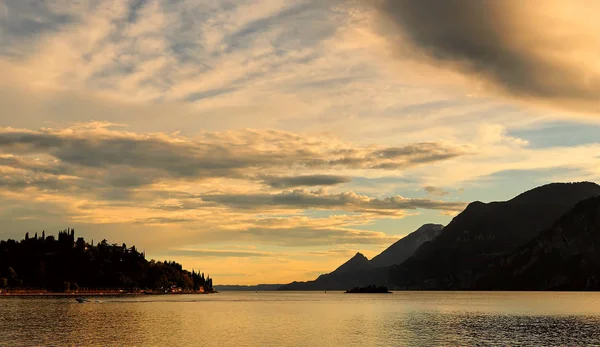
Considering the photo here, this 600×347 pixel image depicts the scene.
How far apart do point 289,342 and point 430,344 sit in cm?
2826

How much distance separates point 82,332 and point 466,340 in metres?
87.0

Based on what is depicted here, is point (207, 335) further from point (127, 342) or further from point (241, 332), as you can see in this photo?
point (127, 342)

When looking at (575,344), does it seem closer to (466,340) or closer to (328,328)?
(466,340)

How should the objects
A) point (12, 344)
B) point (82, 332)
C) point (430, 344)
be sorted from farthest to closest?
point (82, 332)
point (430, 344)
point (12, 344)

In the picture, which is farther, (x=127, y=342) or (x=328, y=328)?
(x=328, y=328)

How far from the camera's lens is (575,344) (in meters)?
119

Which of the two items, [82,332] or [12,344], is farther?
[82,332]

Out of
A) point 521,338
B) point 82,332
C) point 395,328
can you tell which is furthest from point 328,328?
point 82,332

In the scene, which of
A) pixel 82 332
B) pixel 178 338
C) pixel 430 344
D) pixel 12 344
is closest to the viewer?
pixel 12 344

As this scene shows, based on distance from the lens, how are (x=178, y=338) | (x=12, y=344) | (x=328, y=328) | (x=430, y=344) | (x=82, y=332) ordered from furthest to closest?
1. (x=328, y=328)
2. (x=82, y=332)
3. (x=178, y=338)
4. (x=430, y=344)
5. (x=12, y=344)

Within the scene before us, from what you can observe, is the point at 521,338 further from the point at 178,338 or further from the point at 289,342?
the point at 178,338

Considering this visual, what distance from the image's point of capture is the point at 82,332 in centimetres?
13775

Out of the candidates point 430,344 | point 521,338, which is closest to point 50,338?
point 430,344

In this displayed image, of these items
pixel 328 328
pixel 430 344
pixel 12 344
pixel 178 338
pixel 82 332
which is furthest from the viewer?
A: pixel 328 328
